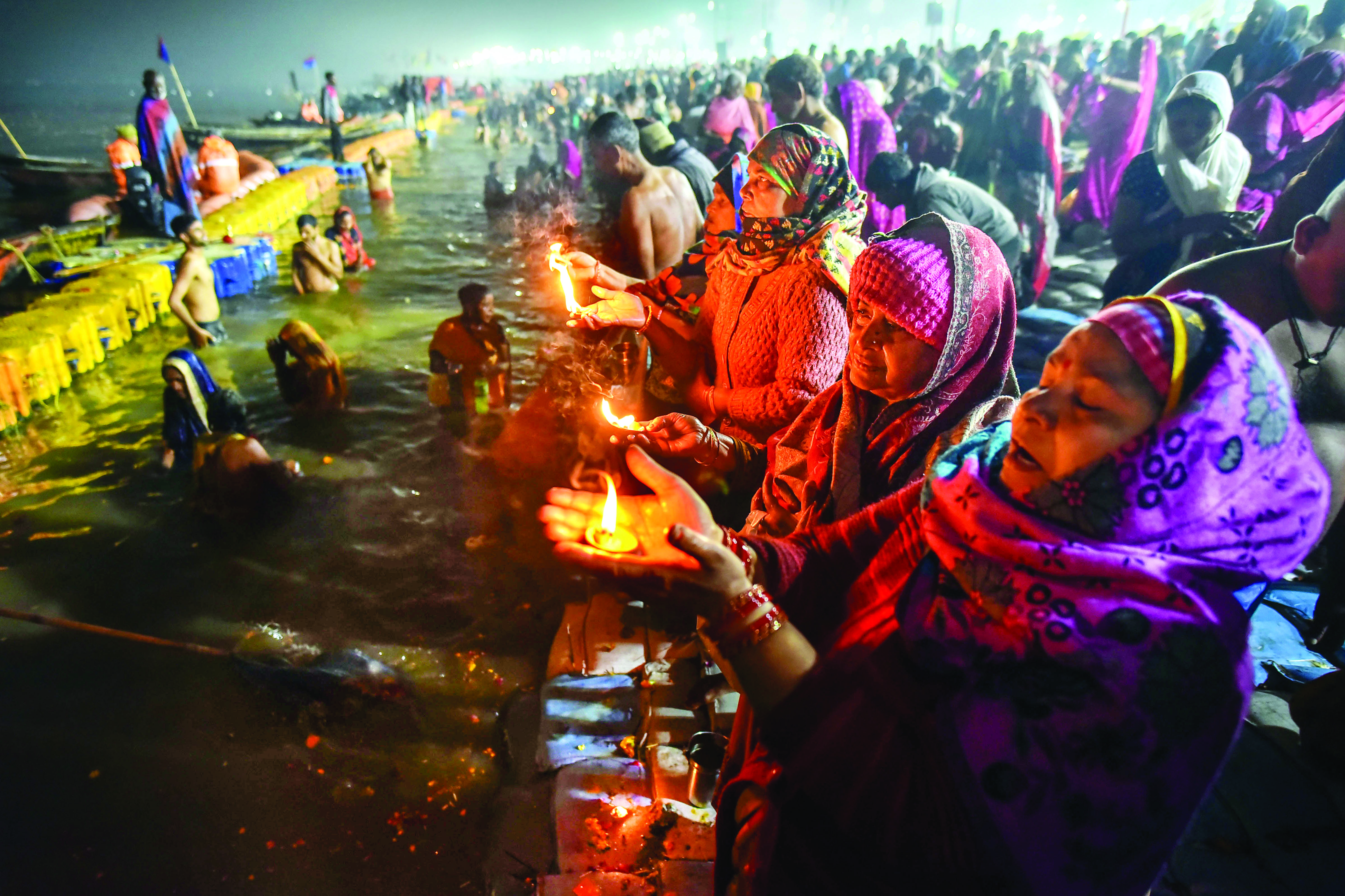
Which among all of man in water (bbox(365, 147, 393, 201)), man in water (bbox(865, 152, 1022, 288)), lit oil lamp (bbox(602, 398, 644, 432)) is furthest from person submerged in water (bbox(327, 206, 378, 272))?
lit oil lamp (bbox(602, 398, 644, 432))

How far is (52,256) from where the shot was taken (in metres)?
11.2

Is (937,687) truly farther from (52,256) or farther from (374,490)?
(52,256)

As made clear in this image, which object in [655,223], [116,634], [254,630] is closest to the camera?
[116,634]

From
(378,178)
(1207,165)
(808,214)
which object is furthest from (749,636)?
(378,178)

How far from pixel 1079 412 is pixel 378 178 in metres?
20.0

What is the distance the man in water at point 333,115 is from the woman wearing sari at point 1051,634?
24.8m

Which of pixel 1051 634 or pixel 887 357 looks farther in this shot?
pixel 887 357

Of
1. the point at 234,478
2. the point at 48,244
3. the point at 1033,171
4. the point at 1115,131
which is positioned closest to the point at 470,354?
the point at 234,478

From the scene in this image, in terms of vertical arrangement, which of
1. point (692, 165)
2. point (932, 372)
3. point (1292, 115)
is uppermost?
point (1292, 115)

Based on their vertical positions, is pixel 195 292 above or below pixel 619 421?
below

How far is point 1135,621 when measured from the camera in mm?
1080

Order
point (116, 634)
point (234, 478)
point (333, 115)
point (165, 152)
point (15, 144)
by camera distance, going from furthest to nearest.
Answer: point (333, 115) < point (15, 144) < point (165, 152) < point (234, 478) < point (116, 634)

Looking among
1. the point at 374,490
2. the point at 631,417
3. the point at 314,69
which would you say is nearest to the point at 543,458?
the point at 374,490

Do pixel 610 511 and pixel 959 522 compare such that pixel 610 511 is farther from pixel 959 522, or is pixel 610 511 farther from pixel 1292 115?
pixel 1292 115
